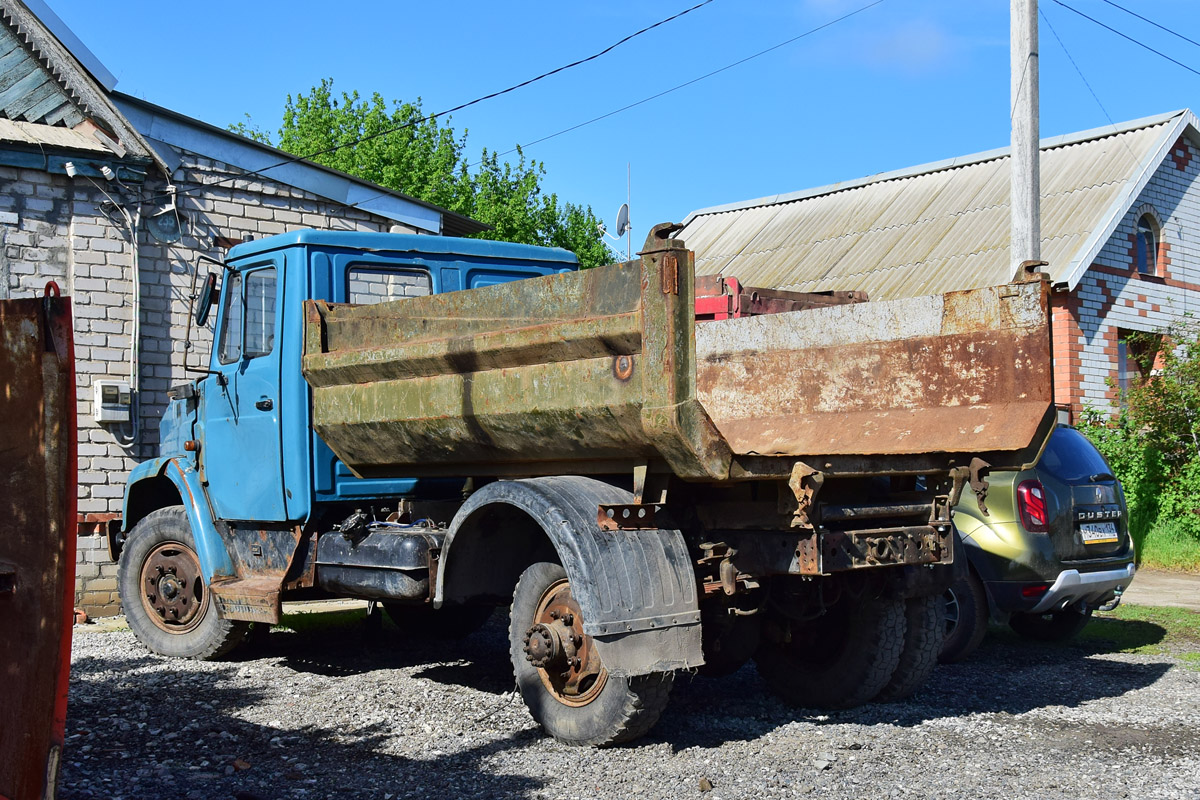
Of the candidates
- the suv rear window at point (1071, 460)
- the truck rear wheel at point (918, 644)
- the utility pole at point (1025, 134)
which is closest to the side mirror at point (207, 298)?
the truck rear wheel at point (918, 644)

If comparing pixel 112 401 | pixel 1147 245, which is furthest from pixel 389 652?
pixel 1147 245

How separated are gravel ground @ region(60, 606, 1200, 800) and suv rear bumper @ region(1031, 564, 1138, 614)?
1.29 feet

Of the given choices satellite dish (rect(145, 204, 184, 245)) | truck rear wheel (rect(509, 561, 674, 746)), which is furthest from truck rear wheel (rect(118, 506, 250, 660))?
satellite dish (rect(145, 204, 184, 245))

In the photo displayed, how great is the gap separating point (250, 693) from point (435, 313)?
8.09ft

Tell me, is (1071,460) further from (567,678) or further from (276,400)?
(276,400)

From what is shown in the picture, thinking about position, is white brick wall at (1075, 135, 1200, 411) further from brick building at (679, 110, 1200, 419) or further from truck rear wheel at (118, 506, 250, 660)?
truck rear wheel at (118, 506, 250, 660)

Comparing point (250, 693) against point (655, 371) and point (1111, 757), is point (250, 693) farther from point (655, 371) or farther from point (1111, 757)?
point (1111, 757)

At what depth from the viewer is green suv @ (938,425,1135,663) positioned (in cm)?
713

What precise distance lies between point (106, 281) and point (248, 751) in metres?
6.30

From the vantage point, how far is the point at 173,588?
743 centimetres

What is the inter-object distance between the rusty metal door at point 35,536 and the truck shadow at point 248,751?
1.36 meters

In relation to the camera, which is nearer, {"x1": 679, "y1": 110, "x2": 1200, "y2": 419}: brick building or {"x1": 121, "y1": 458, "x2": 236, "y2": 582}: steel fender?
{"x1": 121, "y1": 458, "x2": 236, "y2": 582}: steel fender

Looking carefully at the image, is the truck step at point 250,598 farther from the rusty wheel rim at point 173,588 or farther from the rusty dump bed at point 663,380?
the rusty dump bed at point 663,380

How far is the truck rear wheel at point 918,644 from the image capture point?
579 centimetres
